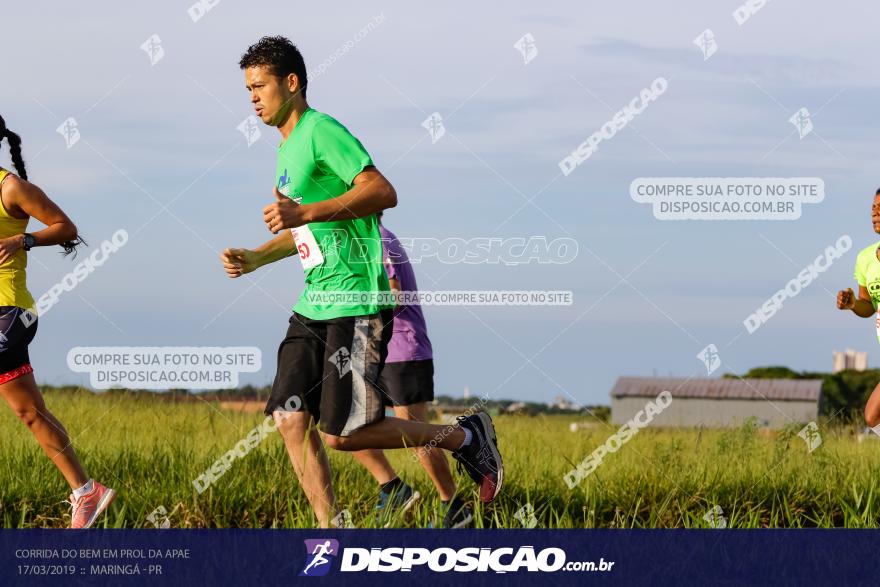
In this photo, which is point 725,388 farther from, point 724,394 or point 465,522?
point 465,522

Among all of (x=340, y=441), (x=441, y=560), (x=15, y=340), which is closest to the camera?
(x=441, y=560)

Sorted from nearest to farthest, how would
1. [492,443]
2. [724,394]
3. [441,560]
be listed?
[441,560]
[492,443]
[724,394]

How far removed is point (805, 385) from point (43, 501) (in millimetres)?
24181

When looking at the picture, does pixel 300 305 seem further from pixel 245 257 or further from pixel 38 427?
pixel 38 427

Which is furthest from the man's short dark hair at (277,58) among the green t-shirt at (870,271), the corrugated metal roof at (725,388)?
the corrugated metal roof at (725,388)

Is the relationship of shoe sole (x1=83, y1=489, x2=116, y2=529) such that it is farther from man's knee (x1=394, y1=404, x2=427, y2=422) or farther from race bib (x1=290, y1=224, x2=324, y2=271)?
race bib (x1=290, y1=224, x2=324, y2=271)

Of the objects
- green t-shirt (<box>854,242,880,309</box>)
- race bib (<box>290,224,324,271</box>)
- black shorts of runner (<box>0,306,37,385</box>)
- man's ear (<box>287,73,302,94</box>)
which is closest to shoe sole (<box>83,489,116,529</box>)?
black shorts of runner (<box>0,306,37,385</box>)

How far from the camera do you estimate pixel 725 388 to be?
92.8ft

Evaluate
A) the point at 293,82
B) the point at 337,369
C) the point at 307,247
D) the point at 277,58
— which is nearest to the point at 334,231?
the point at 307,247

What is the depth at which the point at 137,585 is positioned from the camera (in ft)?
16.9

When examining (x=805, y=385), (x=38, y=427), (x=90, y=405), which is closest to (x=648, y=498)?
(x=38, y=427)

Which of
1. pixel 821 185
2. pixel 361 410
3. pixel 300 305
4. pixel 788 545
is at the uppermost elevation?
pixel 821 185

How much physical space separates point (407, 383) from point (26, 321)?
2.13 m

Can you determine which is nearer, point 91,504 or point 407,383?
point 91,504
